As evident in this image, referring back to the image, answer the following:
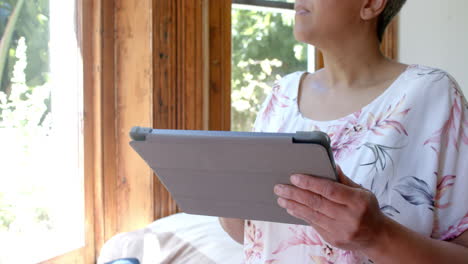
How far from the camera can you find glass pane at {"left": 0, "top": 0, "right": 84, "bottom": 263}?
1.88m

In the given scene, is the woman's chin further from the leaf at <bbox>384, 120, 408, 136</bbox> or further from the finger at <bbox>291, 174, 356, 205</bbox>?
the finger at <bbox>291, 174, 356, 205</bbox>

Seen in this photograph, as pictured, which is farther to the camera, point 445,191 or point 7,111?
point 7,111

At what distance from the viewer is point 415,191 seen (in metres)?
0.86

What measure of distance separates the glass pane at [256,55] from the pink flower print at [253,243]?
164 cm

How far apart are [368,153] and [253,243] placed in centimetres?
34

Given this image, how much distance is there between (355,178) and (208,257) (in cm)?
103

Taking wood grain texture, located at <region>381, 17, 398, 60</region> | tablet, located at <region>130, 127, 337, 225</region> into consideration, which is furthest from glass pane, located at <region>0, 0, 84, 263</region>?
wood grain texture, located at <region>381, 17, 398, 60</region>

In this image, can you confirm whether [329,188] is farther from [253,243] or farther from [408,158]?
[253,243]

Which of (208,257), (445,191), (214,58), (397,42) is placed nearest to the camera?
(445,191)

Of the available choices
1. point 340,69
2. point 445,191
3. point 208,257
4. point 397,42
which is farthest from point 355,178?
point 397,42

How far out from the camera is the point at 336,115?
39.8 inches

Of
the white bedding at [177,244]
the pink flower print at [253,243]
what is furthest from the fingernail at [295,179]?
the white bedding at [177,244]

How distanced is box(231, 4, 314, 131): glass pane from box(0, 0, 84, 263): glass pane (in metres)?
0.91

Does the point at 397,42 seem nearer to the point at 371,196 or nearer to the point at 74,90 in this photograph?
the point at 74,90
